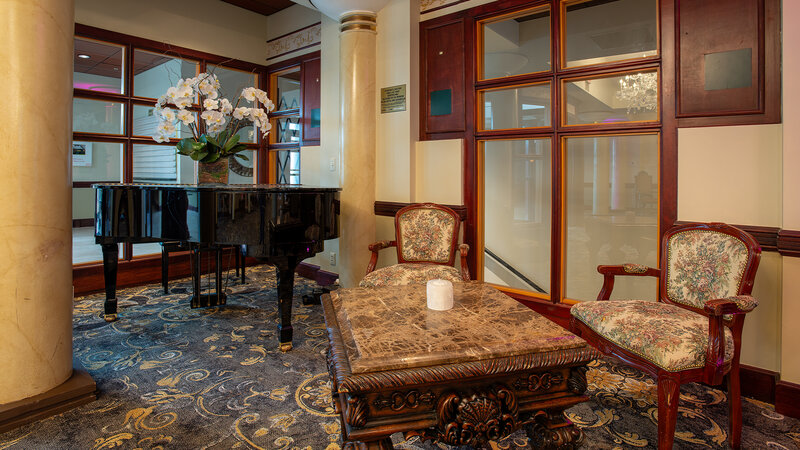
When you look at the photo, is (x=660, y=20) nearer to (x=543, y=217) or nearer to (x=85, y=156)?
(x=543, y=217)

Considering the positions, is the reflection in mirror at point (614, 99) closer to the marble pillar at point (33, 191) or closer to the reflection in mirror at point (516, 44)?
the reflection in mirror at point (516, 44)

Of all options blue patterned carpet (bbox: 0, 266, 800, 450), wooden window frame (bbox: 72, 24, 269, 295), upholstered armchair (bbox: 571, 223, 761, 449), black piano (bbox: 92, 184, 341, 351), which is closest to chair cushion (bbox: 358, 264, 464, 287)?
black piano (bbox: 92, 184, 341, 351)

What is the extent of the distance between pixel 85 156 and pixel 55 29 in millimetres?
2903

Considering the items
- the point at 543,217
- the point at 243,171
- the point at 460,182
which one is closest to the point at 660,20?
the point at 460,182

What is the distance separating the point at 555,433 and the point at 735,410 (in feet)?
3.39

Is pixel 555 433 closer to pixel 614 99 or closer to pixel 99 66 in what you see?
pixel 614 99

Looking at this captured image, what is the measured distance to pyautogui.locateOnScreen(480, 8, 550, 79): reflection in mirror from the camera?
3.52 m

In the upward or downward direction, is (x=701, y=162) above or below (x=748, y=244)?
above

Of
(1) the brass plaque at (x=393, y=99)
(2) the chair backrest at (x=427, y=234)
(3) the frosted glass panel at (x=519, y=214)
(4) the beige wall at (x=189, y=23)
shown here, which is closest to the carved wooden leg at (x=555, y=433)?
(2) the chair backrest at (x=427, y=234)

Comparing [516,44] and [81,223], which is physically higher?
[516,44]

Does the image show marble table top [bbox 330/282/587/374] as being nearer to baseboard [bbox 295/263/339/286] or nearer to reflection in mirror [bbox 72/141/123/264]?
baseboard [bbox 295/263/339/286]

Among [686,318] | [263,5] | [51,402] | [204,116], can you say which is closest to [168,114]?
[204,116]

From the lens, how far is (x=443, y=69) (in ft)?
12.6

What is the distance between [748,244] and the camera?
195 cm
